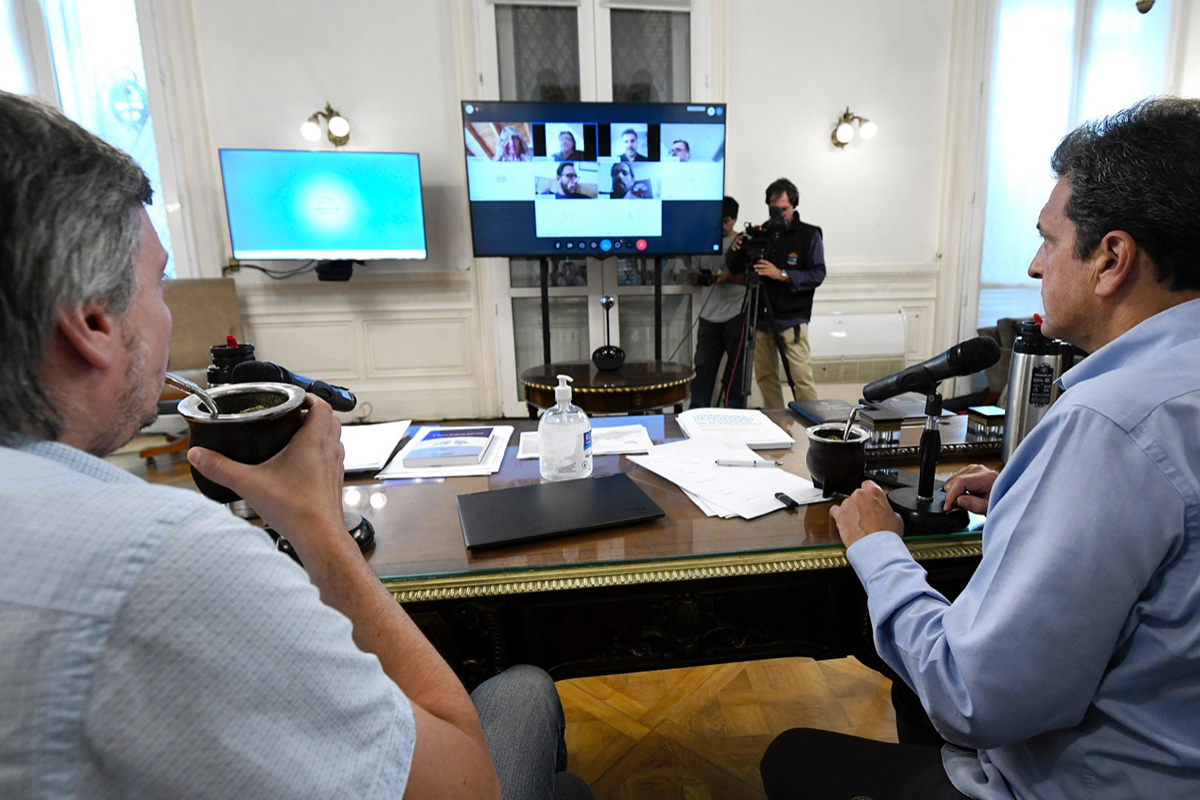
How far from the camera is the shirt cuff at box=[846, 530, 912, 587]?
887 millimetres

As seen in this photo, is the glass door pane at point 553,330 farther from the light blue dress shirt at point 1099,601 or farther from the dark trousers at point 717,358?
the light blue dress shirt at point 1099,601

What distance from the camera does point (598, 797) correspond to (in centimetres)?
148

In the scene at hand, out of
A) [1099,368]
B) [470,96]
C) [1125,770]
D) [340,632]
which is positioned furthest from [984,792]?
[470,96]

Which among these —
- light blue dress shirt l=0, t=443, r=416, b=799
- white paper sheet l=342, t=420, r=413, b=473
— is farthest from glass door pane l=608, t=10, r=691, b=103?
light blue dress shirt l=0, t=443, r=416, b=799

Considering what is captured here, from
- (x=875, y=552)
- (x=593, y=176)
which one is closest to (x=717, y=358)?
(x=593, y=176)

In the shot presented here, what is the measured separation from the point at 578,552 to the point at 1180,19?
212 inches

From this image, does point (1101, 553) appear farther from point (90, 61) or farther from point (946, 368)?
point (90, 61)

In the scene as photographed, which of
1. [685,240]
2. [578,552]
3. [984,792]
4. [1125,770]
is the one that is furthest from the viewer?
[685,240]

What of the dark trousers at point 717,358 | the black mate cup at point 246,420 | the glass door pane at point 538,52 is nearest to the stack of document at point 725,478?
the black mate cup at point 246,420

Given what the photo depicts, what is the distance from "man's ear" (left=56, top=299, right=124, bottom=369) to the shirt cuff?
34.8 inches

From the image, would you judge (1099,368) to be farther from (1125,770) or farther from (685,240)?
(685,240)

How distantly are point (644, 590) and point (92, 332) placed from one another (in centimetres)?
79

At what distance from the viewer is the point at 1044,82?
169 inches

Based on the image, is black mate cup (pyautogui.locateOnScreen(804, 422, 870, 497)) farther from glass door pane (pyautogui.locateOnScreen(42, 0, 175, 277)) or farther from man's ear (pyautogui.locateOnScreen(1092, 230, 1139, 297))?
glass door pane (pyautogui.locateOnScreen(42, 0, 175, 277))
